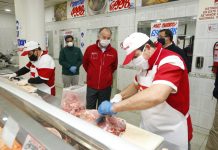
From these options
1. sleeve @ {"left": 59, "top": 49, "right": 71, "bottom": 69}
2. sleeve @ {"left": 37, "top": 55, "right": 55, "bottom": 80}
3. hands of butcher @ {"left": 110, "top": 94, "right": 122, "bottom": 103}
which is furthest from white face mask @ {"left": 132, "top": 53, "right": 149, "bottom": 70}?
sleeve @ {"left": 59, "top": 49, "right": 71, "bottom": 69}

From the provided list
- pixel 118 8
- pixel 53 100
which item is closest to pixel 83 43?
pixel 118 8

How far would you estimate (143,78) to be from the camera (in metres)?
1.44

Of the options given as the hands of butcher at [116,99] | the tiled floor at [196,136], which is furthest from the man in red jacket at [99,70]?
the hands of butcher at [116,99]

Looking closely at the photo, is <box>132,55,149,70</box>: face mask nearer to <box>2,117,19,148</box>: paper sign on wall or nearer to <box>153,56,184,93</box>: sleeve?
<box>153,56,184,93</box>: sleeve

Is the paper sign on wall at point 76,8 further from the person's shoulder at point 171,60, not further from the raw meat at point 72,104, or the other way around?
the person's shoulder at point 171,60

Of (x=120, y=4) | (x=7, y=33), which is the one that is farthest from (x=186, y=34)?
(x=7, y=33)

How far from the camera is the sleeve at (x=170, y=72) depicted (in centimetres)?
109

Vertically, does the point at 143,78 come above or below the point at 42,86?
above

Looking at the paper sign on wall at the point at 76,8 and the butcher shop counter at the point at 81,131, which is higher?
the paper sign on wall at the point at 76,8

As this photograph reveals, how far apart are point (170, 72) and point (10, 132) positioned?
981mm

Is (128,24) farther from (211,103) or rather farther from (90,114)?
(90,114)

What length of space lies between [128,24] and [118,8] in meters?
0.48

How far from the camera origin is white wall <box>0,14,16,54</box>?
28.1ft

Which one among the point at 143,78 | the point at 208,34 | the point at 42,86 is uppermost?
the point at 208,34
